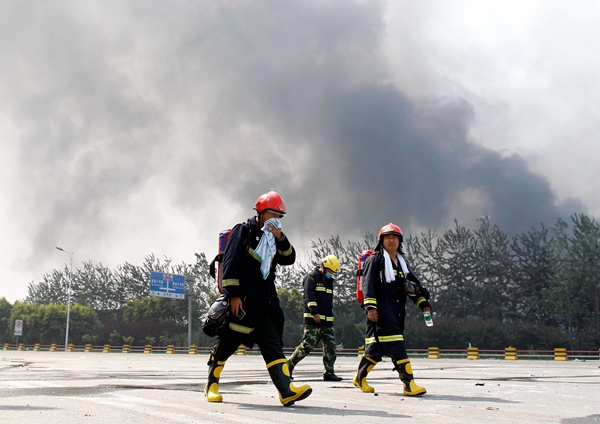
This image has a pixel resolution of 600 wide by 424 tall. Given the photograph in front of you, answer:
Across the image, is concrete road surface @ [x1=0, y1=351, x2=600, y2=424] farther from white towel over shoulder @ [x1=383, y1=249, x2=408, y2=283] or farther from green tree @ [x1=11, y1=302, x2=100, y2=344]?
green tree @ [x1=11, y1=302, x2=100, y2=344]

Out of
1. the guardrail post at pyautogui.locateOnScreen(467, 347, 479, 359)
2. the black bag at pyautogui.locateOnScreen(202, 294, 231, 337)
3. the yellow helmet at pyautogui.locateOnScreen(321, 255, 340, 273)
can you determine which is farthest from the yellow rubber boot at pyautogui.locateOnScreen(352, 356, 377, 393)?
the guardrail post at pyautogui.locateOnScreen(467, 347, 479, 359)

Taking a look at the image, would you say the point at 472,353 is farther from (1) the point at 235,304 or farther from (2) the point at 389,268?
(1) the point at 235,304

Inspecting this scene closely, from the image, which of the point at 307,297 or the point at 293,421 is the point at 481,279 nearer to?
the point at 307,297

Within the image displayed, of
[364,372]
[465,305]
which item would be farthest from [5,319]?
[364,372]

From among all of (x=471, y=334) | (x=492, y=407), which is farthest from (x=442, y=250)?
(x=492, y=407)

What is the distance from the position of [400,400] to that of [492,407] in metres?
1.06

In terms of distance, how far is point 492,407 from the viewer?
553 cm

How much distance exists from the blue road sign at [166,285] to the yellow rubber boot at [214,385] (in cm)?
4724

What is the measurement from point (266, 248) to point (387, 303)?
6.47ft

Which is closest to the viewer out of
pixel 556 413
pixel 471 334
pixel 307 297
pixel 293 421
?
pixel 293 421

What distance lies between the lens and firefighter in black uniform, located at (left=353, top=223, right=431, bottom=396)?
7.02m

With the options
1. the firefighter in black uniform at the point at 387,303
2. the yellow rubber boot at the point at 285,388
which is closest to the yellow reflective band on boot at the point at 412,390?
the firefighter in black uniform at the point at 387,303

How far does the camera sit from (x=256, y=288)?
587 centimetres

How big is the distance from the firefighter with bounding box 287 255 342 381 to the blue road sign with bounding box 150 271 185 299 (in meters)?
43.7
